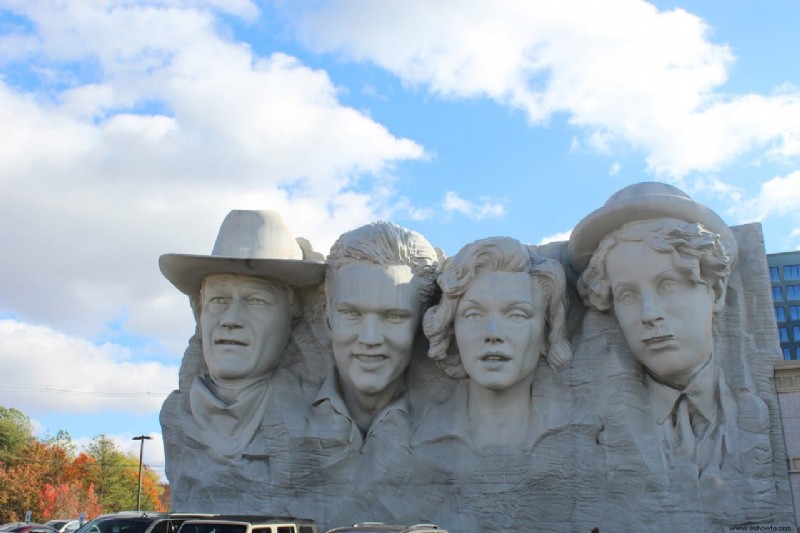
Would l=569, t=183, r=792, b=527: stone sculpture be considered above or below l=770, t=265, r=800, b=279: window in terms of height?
below

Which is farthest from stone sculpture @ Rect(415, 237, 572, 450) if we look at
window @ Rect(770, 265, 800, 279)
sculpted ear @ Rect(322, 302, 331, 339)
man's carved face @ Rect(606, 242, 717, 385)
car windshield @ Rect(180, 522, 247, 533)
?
window @ Rect(770, 265, 800, 279)

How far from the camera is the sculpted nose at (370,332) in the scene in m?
8.69

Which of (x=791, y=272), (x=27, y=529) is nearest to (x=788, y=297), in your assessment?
(x=791, y=272)

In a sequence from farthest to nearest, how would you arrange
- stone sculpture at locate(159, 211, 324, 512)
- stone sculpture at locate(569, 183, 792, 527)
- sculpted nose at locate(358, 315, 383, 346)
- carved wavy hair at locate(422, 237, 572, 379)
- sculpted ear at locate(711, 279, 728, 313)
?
stone sculpture at locate(159, 211, 324, 512)
sculpted nose at locate(358, 315, 383, 346)
carved wavy hair at locate(422, 237, 572, 379)
sculpted ear at locate(711, 279, 728, 313)
stone sculpture at locate(569, 183, 792, 527)

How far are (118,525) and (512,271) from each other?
181 inches

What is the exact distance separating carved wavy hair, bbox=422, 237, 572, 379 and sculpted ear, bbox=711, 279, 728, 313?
1.50 meters

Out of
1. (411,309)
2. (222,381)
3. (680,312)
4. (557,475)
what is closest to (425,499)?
(557,475)

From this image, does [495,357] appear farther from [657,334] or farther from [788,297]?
[788,297]

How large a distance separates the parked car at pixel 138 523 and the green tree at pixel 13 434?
1091 inches

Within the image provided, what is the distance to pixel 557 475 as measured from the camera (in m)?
8.16

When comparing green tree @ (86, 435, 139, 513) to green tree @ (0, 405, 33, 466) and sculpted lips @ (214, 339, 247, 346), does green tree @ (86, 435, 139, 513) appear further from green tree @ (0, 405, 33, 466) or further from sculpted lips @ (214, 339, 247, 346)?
sculpted lips @ (214, 339, 247, 346)

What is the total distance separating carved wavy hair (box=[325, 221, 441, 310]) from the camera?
8969 mm

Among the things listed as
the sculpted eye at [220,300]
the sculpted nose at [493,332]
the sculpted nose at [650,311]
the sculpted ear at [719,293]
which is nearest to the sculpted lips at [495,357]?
the sculpted nose at [493,332]

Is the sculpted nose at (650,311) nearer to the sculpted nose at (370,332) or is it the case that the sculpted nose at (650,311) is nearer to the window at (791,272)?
the sculpted nose at (370,332)
